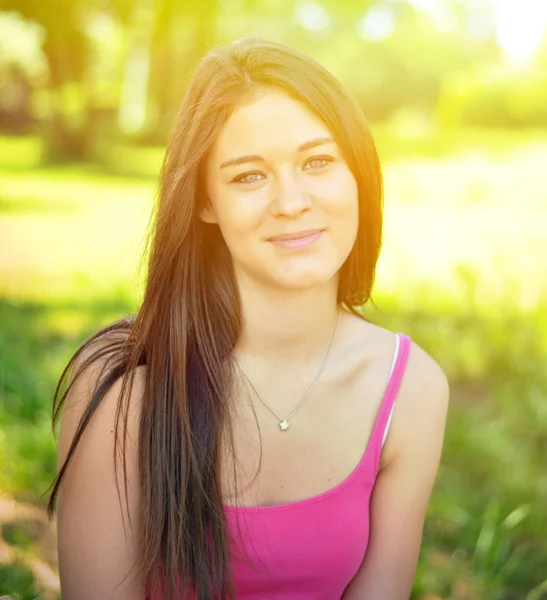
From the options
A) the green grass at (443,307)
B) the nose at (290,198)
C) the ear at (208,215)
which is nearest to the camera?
the nose at (290,198)

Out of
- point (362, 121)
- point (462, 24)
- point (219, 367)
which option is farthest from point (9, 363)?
point (462, 24)

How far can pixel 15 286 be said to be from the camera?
5.85 meters

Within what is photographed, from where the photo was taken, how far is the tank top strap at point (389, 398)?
6.21 ft

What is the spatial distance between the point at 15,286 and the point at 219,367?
4365 millimetres

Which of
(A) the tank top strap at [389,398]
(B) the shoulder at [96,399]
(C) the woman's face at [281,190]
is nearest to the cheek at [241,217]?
(C) the woman's face at [281,190]

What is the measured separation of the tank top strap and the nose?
474 millimetres

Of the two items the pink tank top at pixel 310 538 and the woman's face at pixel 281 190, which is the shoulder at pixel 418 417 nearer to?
the pink tank top at pixel 310 538

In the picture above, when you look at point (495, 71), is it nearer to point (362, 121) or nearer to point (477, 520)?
point (477, 520)

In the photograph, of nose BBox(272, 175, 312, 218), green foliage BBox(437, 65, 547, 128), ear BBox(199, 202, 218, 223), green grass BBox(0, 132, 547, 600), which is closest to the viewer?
nose BBox(272, 175, 312, 218)

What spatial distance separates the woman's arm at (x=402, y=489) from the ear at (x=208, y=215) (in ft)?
1.96

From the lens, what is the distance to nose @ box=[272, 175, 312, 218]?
1.71m

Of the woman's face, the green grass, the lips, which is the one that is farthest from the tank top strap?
the green grass

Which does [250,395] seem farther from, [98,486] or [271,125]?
[271,125]

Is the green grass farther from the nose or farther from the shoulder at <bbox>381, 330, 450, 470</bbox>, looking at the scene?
the shoulder at <bbox>381, 330, 450, 470</bbox>
